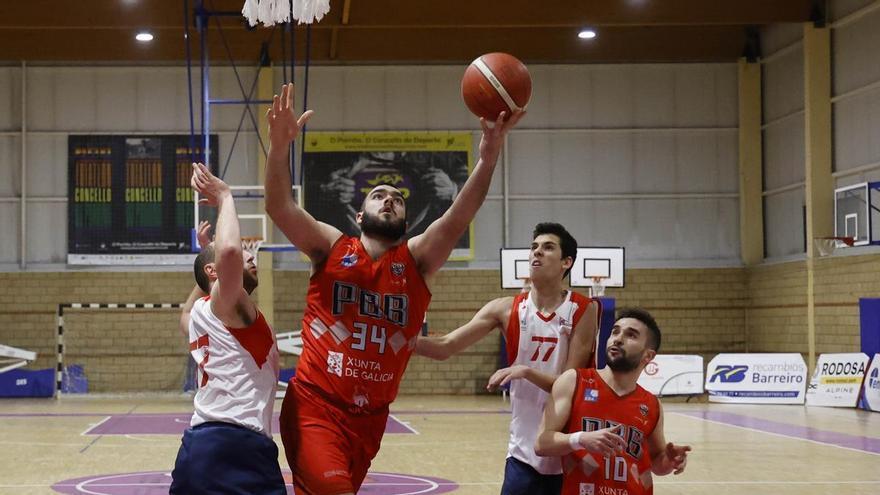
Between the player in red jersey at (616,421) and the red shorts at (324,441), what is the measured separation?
910mm

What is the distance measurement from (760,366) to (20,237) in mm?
14772

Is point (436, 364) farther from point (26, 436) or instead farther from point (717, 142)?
point (26, 436)

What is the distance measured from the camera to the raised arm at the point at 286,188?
4637mm

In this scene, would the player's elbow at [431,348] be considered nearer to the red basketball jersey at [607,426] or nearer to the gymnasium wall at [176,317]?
the red basketball jersey at [607,426]

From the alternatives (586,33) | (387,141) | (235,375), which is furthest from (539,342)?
(387,141)

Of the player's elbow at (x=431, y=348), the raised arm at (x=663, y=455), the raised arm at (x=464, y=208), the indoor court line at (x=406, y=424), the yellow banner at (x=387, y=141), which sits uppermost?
the yellow banner at (x=387, y=141)

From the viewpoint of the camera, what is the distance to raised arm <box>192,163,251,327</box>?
15.2 feet

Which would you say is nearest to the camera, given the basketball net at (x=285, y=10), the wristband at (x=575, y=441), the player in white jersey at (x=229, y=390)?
the player in white jersey at (x=229, y=390)

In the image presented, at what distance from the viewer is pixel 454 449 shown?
42.0ft

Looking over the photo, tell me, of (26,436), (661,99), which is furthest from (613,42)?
(26,436)

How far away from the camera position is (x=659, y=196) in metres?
24.8

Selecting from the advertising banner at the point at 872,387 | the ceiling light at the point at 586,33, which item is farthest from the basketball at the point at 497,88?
the ceiling light at the point at 586,33

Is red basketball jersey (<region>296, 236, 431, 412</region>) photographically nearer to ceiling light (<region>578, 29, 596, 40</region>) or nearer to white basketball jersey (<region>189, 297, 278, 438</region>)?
white basketball jersey (<region>189, 297, 278, 438</region>)

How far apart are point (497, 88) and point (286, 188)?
102 centimetres
